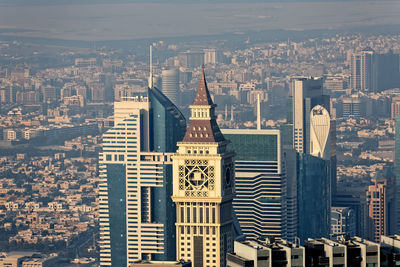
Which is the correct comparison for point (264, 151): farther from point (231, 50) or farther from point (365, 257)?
point (365, 257)

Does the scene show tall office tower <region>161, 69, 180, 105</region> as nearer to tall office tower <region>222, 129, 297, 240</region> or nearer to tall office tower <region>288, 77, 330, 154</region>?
tall office tower <region>222, 129, 297, 240</region>

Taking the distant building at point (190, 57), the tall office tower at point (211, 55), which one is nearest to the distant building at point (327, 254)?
the distant building at point (190, 57)

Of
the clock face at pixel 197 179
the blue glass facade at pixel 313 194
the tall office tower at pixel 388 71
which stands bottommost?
the blue glass facade at pixel 313 194

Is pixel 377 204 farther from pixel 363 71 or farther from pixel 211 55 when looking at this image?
pixel 211 55

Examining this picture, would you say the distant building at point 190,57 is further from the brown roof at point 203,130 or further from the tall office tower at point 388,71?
the tall office tower at point 388,71

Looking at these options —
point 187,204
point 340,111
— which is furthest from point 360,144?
point 187,204
